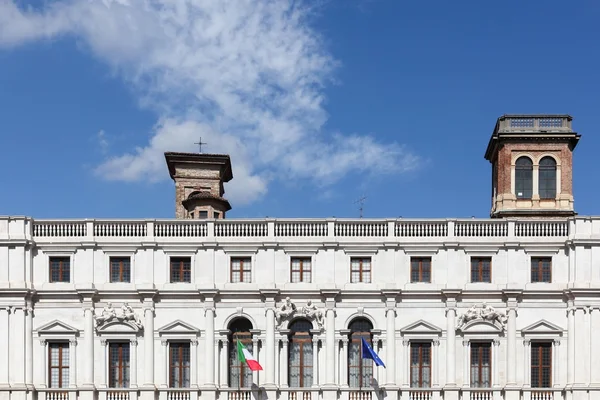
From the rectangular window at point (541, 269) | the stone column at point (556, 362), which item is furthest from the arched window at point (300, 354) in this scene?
the stone column at point (556, 362)

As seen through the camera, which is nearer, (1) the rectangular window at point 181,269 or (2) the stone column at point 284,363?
(2) the stone column at point 284,363

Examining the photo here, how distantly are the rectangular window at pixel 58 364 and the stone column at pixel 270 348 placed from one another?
38.1 feet

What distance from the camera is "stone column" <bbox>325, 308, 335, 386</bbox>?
151 feet

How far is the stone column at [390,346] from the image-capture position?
46094 mm

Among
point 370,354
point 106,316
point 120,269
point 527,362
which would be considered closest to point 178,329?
point 106,316

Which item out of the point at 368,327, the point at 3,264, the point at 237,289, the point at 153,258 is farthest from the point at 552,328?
the point at 3,264

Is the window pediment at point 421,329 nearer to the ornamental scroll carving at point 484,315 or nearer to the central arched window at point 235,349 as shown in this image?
the ornamental scroll carving at point 484,315

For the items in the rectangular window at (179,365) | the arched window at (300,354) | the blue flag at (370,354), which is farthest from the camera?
the arched window at (300,354)

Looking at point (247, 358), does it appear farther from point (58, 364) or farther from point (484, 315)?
point (484, 315)

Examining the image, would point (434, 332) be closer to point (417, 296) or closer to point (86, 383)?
point (417, 296)

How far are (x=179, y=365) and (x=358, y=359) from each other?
10.4 metres

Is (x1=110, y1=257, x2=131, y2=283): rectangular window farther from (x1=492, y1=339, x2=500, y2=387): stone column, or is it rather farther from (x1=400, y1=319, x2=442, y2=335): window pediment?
(x1=492, y1=339, x2=500, y2=387): stone column

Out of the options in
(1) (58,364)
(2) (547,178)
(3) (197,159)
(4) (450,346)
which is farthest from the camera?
(3) (197,159)

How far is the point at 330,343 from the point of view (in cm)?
4644
